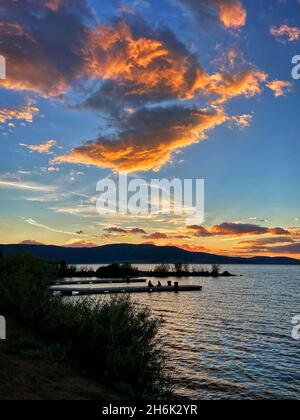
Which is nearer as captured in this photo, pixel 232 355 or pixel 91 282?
pixel 232 355

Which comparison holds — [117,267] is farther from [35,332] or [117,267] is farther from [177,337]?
[35,332]

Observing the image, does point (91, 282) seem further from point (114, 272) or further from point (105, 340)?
point (105, 340)

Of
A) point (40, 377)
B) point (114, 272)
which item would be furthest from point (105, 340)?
point (114, 272)

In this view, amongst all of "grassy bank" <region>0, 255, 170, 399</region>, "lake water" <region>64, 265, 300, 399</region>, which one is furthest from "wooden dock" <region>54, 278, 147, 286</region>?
"grassy bank" <region>0, 255, 170, 399</region>

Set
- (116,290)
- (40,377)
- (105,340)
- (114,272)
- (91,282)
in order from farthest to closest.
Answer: (114,272), (91,282), (116,290), (105,340), (40,377)

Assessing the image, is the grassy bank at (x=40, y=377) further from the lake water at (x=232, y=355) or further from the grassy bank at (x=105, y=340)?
the lake water at (x=232, y=355)

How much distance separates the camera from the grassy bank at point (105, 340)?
13.4 m

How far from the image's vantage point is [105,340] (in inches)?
586

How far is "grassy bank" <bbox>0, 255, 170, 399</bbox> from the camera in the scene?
528 inches

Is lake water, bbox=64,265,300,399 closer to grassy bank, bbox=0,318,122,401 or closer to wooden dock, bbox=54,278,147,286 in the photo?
grassy bank, bbox=0,318,122,401

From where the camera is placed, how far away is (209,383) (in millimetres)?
19453

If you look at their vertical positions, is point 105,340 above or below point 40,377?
above

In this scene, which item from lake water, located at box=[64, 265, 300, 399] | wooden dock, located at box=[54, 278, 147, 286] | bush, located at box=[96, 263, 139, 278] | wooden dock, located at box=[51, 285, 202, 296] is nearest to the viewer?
lake water, located at box=[64, 265, 300, 399]
